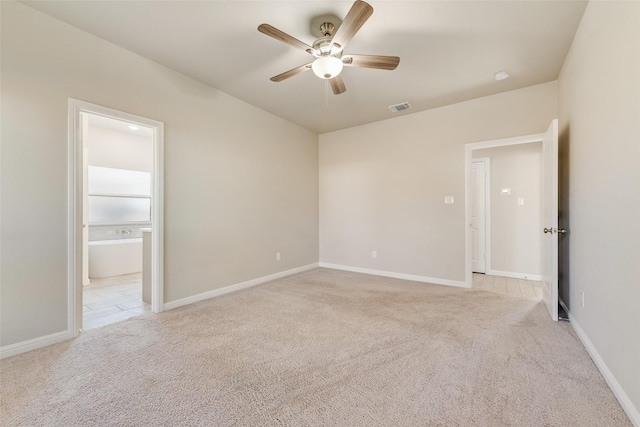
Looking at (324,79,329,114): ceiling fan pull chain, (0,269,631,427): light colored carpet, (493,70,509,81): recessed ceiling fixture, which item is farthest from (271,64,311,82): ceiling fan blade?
(0,269,631,427): light colored carpet

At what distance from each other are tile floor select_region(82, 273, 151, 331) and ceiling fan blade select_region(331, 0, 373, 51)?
10.8 feet

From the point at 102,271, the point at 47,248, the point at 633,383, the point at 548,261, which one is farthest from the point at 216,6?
the point at 102,271

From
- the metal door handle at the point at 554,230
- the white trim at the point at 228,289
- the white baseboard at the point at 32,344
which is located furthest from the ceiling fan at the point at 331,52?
the white baseboard at the point at 32,344

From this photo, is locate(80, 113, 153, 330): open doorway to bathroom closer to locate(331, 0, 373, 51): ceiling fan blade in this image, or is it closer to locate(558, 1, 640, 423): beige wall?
locate(331, 0, 373, 51): ceiling fan blade

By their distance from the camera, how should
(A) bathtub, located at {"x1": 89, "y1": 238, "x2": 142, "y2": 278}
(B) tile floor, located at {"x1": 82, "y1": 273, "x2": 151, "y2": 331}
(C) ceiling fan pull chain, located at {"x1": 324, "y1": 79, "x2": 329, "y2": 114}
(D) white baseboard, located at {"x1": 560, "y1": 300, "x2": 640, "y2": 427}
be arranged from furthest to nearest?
(A) bathtub, located at {"x1": 89, "y1": 238, "x2": 142, "y2": 278} → (C) ceiling fan pull chain, located at {"x1": 324, "y1": 79, "x2": 329, "y2": 114} → (B) tile floor, located at {"x1": 82, "y1": 273, "x2": 151, "y2": 331} → (D) white baseboard, located at {"x1": 560, "y1": 300, "x2": 640, "y2": 427}

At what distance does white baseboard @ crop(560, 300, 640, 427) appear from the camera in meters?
1.38

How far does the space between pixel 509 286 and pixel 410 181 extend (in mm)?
2087

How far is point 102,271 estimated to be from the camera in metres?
4.62

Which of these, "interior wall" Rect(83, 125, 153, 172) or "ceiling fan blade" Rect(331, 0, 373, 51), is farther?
"interior wall" Rect(83, 125, 153, 172)

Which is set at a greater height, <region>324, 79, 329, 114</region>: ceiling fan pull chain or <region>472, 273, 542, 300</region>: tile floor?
<region>324, 79, 329, 114</region>: ceiling fan pull chain

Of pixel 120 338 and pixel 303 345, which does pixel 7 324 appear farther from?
pixel 303 345

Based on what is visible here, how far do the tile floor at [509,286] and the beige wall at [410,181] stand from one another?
45 centimetres

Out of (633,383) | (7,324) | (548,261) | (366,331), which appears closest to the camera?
(633,383)

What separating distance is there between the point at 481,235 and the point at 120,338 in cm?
523
